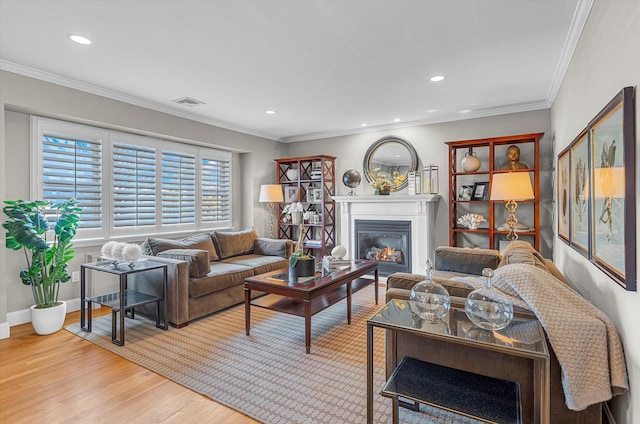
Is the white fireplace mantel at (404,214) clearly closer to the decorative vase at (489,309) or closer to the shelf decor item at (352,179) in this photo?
the shelf decor item at (352,179)

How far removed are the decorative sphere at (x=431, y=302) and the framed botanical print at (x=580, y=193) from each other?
1111mm

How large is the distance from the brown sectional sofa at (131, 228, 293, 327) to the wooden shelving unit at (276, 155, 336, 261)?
3.58ft

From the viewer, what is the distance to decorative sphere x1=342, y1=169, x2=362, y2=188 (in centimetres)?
553

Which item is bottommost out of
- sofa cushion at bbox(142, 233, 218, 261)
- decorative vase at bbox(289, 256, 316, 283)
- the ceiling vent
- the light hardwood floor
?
the light hardwood floor

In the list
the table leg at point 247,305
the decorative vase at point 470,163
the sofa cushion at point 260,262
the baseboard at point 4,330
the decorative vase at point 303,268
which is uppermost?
the decorative vase at point 470,163

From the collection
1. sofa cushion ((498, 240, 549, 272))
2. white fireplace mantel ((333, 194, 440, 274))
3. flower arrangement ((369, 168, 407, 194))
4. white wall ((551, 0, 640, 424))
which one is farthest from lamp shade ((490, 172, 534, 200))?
flower arrangement ((369, 168, 407, 194))

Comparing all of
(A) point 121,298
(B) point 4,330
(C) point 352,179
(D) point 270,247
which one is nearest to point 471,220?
(C) point 352,179

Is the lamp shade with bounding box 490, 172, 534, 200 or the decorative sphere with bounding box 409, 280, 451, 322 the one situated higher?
the lamp shade with bounding box 490, 172, 534, 200

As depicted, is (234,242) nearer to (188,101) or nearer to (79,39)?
(188,101)

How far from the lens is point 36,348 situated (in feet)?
9.18

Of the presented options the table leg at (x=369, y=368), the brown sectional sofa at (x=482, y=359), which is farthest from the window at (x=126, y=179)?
the table leg at (x=369, y=368)

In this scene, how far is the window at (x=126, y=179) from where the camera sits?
11.5 feet

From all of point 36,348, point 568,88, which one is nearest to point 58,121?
point 36,348

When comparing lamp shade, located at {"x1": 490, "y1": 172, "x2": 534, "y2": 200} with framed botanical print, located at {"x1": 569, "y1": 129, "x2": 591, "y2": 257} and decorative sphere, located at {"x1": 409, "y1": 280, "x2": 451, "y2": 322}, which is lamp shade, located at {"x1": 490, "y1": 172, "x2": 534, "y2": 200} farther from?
decorative sphere, located at {"x1": 409, "y1": 280, "x2": 451, "y2": 322}
